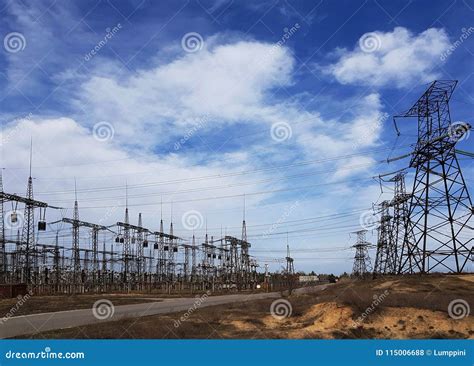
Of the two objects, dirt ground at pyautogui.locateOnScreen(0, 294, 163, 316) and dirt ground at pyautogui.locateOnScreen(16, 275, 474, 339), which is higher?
dirt ground at pyautogui.locateOnScreen(16, 275, 474, 339)

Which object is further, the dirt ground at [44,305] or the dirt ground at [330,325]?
the dirt ground at [44,305]

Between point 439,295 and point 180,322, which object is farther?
point 439,295

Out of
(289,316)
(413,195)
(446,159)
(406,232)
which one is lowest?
(289,316)

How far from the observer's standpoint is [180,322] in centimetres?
1802

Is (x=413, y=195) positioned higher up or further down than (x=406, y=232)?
higher up

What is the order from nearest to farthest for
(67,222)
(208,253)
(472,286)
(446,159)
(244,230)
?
(472,286) → (446,159) → (67,222) → (244,230) → (208,253)

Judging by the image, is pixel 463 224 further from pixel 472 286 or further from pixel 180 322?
Result: pixel 180 322

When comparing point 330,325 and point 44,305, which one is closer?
point 330,325

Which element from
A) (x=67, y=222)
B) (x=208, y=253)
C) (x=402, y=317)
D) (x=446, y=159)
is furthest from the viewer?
(x=208, y=253)

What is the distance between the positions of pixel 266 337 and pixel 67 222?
158ft

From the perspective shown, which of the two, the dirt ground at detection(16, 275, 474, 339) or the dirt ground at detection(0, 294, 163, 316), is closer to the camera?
the dirt ground at detection(16, 275, 474, 339)

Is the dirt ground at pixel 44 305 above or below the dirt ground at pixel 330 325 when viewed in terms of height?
below

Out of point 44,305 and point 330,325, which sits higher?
point 330,325

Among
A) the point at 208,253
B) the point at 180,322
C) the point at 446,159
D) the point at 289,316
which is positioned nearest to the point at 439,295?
the point at 289,316
